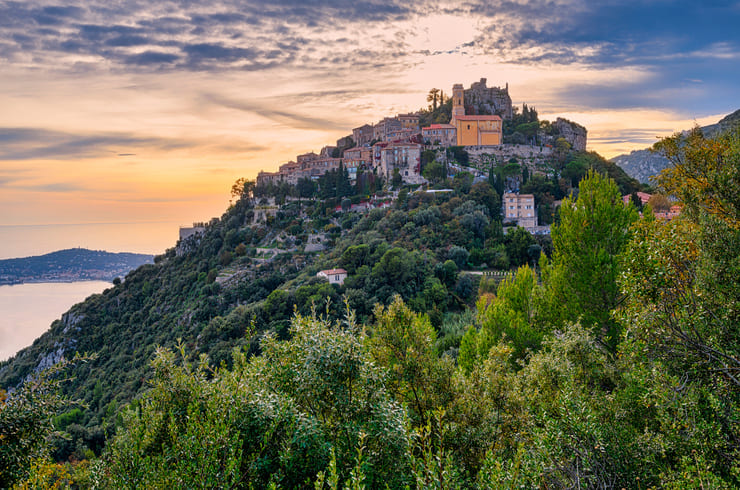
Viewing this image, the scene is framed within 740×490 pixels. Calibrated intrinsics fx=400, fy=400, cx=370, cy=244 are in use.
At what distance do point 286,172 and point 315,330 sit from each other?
82.8 m

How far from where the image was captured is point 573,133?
7412cm

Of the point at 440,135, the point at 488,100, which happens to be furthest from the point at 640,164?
the point at 440,135

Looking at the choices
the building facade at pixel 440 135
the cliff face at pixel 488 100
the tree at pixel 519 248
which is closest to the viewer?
the tree at pixel 519 248

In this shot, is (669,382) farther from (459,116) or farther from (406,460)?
(459,116)

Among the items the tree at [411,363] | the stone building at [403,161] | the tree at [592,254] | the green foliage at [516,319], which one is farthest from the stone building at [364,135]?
the tree at [411,363]

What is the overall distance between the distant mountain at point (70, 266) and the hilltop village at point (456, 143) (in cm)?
3173

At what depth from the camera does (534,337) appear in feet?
45.9

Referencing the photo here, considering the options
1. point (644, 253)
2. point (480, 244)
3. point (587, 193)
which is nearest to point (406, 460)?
point (644, 253)

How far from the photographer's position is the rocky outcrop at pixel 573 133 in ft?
243

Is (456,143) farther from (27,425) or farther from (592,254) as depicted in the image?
(27,425)

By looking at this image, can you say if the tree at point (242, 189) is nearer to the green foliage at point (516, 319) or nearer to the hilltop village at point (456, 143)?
the hilltop village at point (456, 143)

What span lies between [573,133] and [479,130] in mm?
18144

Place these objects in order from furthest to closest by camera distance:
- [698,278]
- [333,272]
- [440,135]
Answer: [440,135], [333,272], [698,278]

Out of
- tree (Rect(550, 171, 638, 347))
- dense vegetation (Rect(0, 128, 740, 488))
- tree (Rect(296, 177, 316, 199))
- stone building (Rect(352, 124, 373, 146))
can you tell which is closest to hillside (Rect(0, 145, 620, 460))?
tree (Rect(296, 177, 316, 199))
